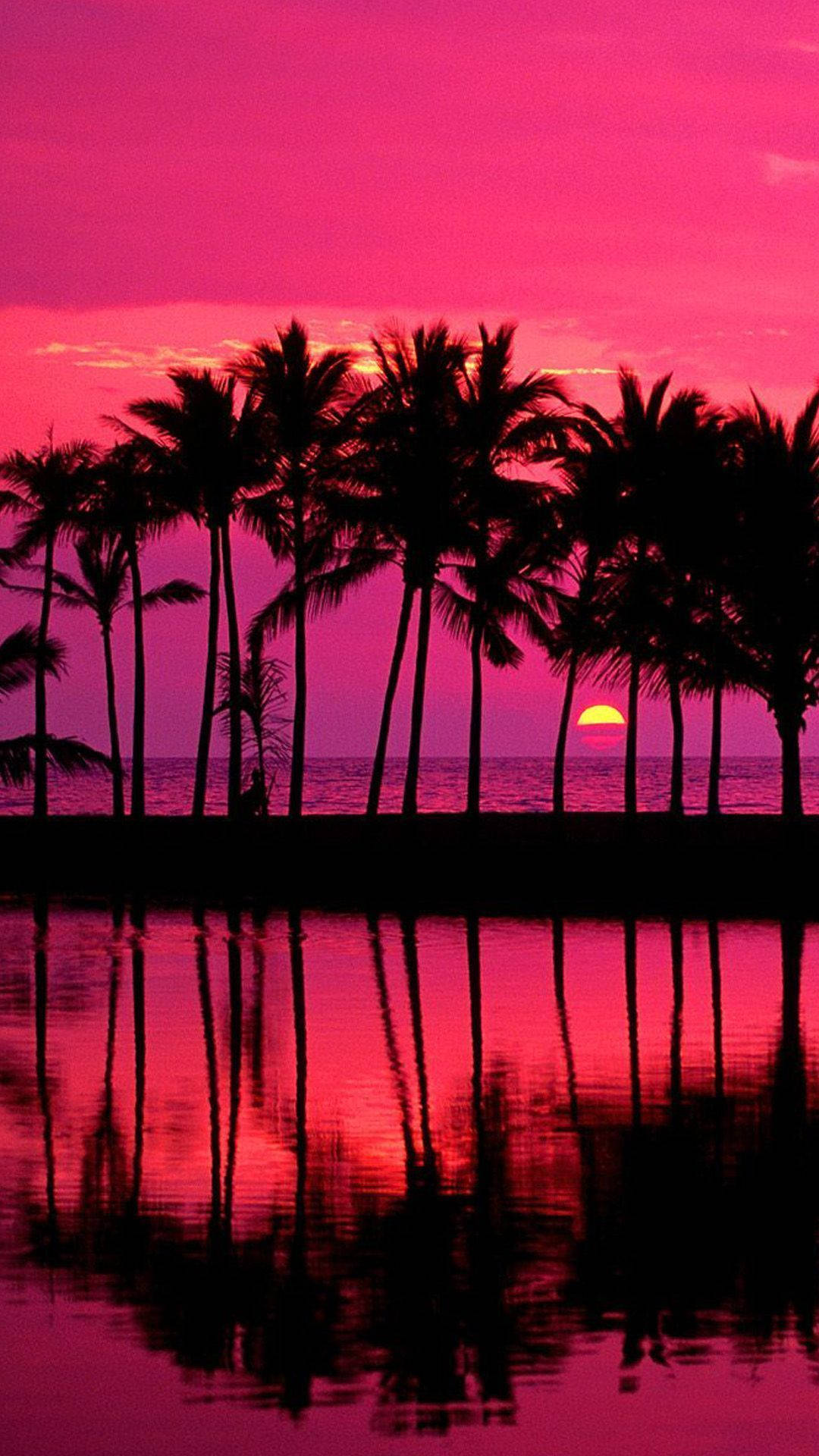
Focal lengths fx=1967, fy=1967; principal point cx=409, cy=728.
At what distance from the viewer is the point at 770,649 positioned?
35812 mm

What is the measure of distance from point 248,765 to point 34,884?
32.7ft

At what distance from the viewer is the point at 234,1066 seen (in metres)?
13.5

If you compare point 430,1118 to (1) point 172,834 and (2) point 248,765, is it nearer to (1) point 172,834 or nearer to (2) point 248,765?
(1) point 172,834

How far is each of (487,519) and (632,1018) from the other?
80.5ft

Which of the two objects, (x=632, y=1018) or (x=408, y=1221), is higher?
(x=408, y=1221)

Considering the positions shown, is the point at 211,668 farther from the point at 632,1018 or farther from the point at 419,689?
the point at 632,1018

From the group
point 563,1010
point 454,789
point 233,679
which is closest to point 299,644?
point 233,679

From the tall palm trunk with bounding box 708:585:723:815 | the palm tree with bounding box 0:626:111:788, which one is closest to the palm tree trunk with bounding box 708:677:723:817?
the tall palm trunk with bounding box 708:585:723:815

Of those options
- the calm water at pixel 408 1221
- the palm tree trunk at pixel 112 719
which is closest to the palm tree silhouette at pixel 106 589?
the palm tree trunk at pixel 112 719

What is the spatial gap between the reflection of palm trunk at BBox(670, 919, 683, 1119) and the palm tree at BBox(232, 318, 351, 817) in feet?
57.8

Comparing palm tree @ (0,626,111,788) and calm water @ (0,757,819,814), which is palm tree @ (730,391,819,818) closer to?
palm tree @ (0,626,111,788)

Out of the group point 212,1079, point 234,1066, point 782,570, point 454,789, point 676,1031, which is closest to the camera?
point 212,1079

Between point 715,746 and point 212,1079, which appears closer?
point 212,1079

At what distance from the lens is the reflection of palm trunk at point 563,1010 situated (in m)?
12.2
